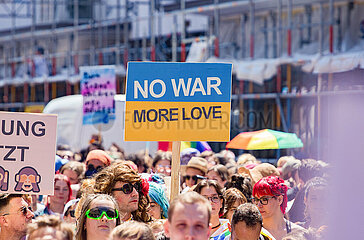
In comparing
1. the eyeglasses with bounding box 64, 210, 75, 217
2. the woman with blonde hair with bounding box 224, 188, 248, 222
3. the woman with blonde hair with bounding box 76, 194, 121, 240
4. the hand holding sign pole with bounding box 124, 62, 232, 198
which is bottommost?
the eyeglasses with bounding box 64, 210, 75, 217

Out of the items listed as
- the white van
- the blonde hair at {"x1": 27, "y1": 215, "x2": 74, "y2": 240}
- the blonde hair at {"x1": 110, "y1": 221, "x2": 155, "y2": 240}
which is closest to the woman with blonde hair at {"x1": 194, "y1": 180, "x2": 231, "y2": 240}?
the blonde hair at {"x1": 110, "y1": 221, "x2": 155, "y2": 240}

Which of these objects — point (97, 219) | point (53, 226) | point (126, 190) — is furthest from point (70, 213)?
point (53, 226)

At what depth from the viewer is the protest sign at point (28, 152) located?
5.98 metres

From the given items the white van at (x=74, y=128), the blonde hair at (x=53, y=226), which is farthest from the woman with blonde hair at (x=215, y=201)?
the white van at (x=74, y=128)

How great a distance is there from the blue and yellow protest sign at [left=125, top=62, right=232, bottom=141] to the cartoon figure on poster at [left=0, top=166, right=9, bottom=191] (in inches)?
39.2

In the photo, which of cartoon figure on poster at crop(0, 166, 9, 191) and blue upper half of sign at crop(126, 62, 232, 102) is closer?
cartoon figure on poster at crop(0, 166, 9, 191)

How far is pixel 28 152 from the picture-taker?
6.12 metres

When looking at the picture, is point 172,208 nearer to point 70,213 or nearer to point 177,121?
point 177,121

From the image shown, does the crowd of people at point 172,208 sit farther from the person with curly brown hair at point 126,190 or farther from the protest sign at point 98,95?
the protest sign at point 98,95

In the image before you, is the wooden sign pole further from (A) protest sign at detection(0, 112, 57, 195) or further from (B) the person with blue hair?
(A) protest sign at detection(0, 112, 57, 195)

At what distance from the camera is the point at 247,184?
7.49 m

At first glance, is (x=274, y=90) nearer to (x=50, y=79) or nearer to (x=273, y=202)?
(x=50, y=79)

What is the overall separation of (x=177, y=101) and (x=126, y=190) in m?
0.96

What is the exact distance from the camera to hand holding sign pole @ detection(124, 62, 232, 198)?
6.36m
